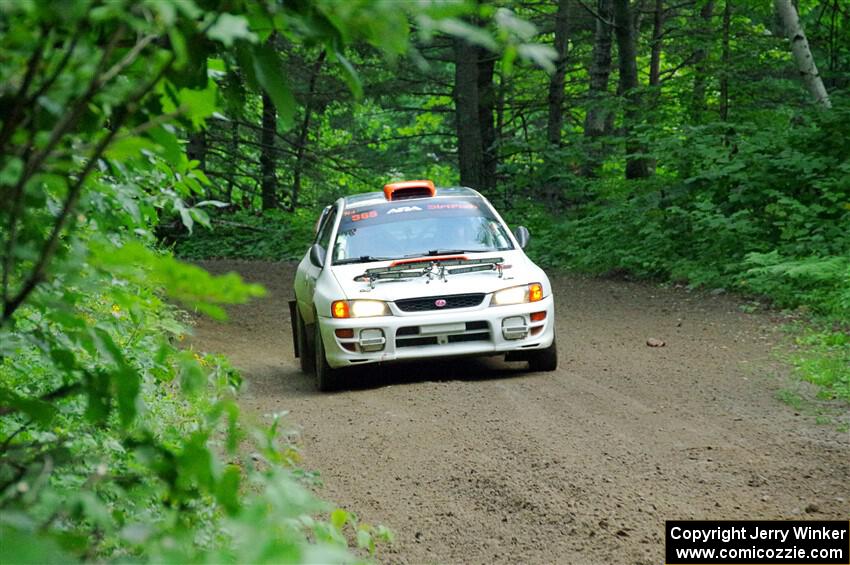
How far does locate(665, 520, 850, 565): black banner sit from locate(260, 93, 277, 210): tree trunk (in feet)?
90.7

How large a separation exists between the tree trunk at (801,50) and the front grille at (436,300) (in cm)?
1075

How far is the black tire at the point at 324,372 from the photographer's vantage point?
10258 millimetres

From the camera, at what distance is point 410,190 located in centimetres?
1214

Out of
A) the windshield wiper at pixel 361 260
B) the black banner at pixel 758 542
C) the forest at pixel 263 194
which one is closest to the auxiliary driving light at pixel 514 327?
the windshield wiper at pixel 361 260

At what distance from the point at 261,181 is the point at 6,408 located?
34.5 metres

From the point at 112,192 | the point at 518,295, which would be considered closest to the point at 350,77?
the point at 112,192

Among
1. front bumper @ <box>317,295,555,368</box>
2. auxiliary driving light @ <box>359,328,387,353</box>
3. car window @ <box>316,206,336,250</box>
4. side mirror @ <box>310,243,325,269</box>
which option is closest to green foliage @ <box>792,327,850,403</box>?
front bumper @ <box>317,295,555,368</box>

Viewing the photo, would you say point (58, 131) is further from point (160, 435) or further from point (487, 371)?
point (487, 371)

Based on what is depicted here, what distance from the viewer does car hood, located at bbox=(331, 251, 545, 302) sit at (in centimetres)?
1013

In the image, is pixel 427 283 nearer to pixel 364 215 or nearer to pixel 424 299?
pixel 424 299

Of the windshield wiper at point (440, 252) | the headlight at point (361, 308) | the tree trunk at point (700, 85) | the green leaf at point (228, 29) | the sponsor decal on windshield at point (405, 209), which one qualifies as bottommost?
the headlight at point (361, 308)

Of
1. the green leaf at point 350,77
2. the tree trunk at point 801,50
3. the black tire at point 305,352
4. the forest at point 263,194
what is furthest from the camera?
the tree trunk at point 801,50

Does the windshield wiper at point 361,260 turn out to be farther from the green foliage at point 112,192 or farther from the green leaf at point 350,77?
the green leaf at point 350,77

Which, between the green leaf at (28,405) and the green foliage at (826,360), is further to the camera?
the green foliage at (826,360)
